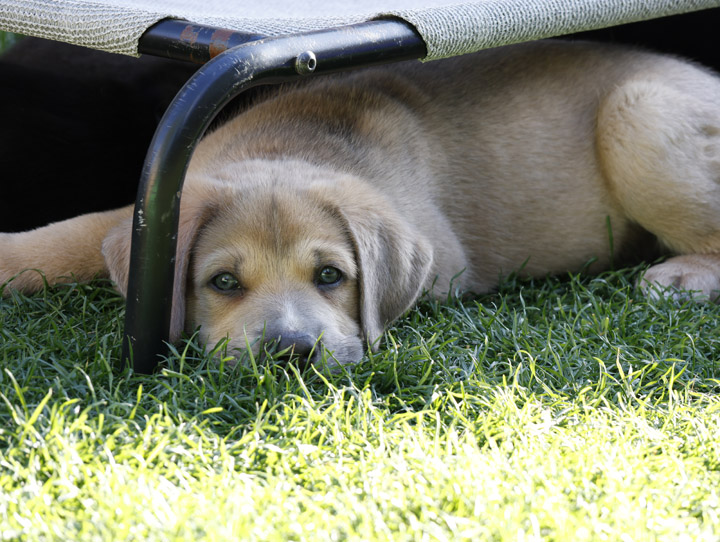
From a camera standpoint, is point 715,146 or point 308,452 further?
point 715,146

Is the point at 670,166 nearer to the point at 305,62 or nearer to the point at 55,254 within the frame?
the point at 305,62

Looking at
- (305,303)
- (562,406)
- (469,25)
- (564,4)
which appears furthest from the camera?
(564,4)

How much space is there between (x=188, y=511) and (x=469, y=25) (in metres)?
2.02

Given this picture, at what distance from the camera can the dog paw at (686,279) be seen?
3.60m

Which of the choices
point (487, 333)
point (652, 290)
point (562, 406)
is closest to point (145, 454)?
point (562, 406)

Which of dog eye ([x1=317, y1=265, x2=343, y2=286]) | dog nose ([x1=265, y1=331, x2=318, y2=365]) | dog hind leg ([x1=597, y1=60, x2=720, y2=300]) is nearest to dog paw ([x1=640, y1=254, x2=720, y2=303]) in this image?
dog hind leg ([x1=597, y1=60, x2=720, y2=300])

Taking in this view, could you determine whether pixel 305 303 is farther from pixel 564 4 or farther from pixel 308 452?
pixel 564 4

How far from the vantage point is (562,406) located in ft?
8.68

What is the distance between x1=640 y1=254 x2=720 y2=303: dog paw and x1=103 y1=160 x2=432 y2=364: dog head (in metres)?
1.12

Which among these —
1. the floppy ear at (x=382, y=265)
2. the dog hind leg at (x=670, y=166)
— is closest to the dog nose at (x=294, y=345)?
the floppy ear at (x=382, y=265)

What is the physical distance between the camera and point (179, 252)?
2.88 meters

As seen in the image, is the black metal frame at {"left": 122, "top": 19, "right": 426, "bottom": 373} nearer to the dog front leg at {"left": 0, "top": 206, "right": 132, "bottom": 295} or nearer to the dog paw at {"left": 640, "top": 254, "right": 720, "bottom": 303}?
the dog front leg at {"left": 0, "top": 206, "right": 132, "bottom": 295}

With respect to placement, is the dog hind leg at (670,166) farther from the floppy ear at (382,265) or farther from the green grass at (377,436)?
the floppy ear at (382,265)

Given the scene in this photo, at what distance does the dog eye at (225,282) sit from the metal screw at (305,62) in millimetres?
720
